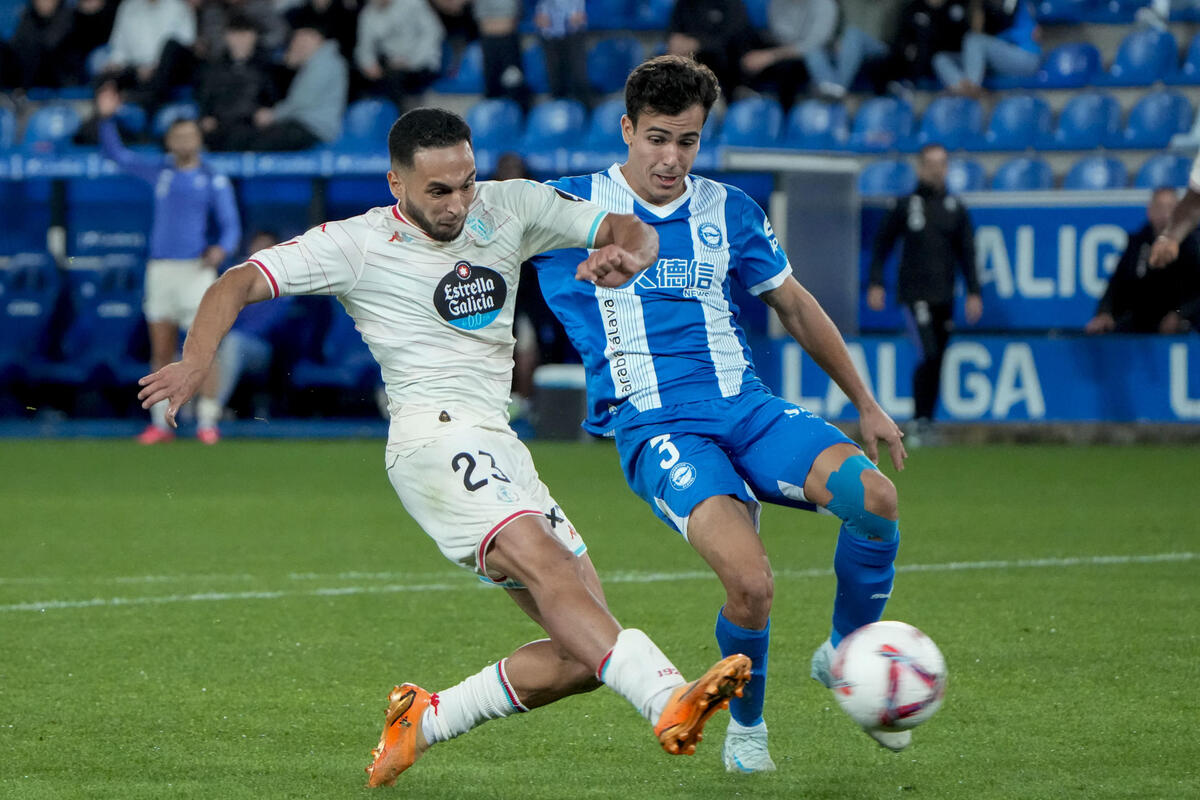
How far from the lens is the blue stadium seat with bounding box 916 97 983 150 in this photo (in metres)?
16.2

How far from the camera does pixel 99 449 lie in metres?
14.3

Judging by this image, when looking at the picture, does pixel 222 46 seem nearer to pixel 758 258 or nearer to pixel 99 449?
pixel 99 449

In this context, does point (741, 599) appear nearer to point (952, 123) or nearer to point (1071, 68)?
point (952, 123)

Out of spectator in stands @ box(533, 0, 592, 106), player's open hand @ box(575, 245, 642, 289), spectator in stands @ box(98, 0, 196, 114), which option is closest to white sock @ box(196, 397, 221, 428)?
spectator in stands @ box(98, 0, 196, 114)

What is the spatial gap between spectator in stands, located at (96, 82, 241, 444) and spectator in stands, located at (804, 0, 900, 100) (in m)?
5.41

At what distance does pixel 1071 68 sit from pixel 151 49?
28.6ft

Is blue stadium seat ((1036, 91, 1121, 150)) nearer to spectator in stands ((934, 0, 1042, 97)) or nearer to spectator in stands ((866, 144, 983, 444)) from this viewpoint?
spectator in stands ((934, 0, 1042, 97))

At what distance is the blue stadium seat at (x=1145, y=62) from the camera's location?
1614 centimetres

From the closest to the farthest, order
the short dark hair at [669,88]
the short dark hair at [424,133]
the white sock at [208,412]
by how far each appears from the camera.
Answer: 1. the short dark hair at [424,133]
2. the short dark hair at [669,88]
3. the white sock at [208,412]

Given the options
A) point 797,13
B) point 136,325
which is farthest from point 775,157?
point 136,325

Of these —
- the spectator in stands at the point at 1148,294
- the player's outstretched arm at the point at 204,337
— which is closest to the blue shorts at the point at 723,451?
the player's outstretched arm at the point at 204,337

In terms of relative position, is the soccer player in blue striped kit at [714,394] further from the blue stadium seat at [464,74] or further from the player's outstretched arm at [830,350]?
the blue stadium seat at [464,74]

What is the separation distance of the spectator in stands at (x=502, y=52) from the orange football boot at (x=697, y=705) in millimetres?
13751

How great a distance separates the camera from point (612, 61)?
17.5 m
